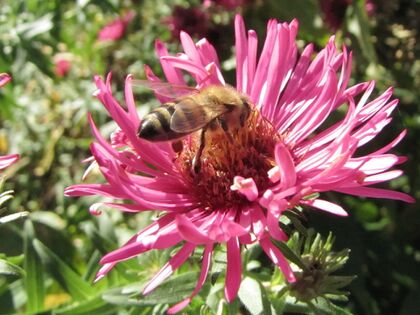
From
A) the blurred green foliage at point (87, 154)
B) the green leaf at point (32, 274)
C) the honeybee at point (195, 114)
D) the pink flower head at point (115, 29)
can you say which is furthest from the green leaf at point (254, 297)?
the pink flower head at point (115, 29)

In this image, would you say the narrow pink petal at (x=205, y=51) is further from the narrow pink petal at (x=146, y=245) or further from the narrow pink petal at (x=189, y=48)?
the narrow pink petal at (x=146, y=245)

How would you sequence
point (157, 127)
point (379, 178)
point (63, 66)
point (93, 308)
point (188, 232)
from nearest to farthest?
point (188, 232)
point (379, 178)
point (157, 127)
point (93, 308)
point (63, 66)

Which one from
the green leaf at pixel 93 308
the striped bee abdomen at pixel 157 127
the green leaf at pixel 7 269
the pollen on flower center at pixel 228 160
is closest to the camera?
the green leaf at pixel 7 269

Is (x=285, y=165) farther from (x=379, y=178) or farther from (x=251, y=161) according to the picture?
(x=251, y=161)

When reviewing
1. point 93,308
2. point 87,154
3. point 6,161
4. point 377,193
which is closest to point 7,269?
point 6,161

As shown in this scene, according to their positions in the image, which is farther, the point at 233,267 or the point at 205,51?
the point at 205,51

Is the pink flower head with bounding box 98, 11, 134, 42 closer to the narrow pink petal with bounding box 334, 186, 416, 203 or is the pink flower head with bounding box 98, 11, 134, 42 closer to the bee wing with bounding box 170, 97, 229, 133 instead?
the bee wing with bounding box 170, 97, 229, 133
